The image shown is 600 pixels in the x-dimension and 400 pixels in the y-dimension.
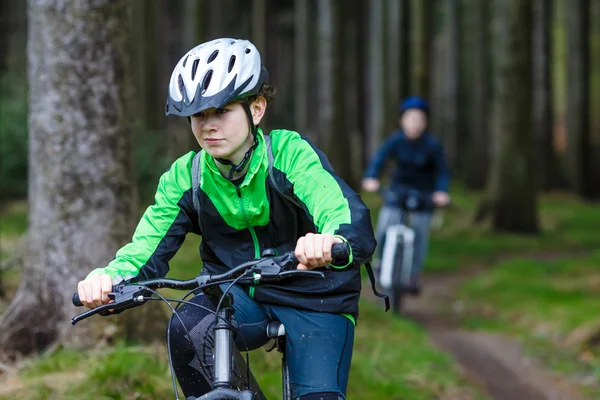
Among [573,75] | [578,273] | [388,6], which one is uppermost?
[388,6]

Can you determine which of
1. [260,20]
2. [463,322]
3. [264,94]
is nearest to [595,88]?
[260,20]

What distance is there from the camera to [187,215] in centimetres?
362

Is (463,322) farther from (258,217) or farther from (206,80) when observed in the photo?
(206,80)

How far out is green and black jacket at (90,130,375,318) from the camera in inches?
134

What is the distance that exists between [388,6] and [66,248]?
19.9m

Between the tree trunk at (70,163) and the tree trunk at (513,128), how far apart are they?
A: 11.0m

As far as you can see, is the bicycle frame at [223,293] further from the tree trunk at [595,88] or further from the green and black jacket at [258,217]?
the tree trunk at [595,88]

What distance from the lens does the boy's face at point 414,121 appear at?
9.91 meters

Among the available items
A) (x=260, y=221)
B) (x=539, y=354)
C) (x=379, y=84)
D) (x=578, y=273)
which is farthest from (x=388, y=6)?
(x=260, y=221)

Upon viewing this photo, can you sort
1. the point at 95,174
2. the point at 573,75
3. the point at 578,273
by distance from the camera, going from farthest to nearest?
1. the point at 573,75
2. the point at 578,273
3. the point at 95,174

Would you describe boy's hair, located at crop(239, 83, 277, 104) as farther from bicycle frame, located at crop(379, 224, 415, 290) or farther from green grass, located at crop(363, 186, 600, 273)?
green grass, located at crop(363, 186, 600, 273)

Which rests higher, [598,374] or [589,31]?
[589,31]

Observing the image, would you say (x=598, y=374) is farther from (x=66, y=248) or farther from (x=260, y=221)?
(x=260, y=221)

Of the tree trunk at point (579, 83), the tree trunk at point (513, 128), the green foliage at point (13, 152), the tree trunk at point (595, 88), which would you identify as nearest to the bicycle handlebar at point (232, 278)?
the green foliage at point (13, 152)
